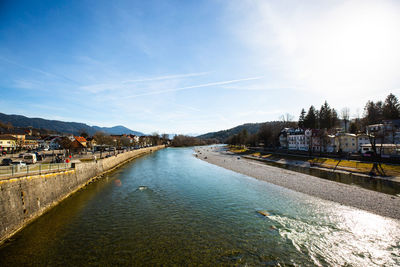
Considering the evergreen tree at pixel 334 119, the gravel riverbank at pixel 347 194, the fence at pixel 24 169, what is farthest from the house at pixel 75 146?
the evergreen tree at pixel 334 119

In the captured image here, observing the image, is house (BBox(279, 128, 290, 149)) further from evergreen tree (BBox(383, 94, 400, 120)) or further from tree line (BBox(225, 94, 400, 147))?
evergreen tree (BBox(383, 94, 400, 120))

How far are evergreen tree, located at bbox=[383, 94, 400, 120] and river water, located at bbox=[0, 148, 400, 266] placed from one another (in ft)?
252

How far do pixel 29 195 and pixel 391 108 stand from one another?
105119 millimetres

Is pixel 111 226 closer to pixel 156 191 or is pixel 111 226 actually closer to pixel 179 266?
pixel 179 266

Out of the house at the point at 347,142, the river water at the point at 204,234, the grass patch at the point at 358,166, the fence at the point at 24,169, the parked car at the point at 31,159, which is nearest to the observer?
the river water at the point at 204,234

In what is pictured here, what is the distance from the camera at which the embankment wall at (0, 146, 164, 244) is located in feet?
41.6

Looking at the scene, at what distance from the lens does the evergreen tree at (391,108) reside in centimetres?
6919

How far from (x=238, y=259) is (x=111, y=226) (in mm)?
10459

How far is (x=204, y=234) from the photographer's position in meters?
14.0

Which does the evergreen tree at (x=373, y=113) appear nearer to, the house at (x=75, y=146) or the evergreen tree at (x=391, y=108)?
the evergreen tree at (x=391, y=108)

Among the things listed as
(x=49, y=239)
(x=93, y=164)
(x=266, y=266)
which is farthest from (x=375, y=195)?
(x=93, y=164)

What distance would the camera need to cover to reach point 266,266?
10.5 metres

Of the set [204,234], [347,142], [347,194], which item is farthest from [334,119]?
[204,234]

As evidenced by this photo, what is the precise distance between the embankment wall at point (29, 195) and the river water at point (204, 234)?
0.78 metres
